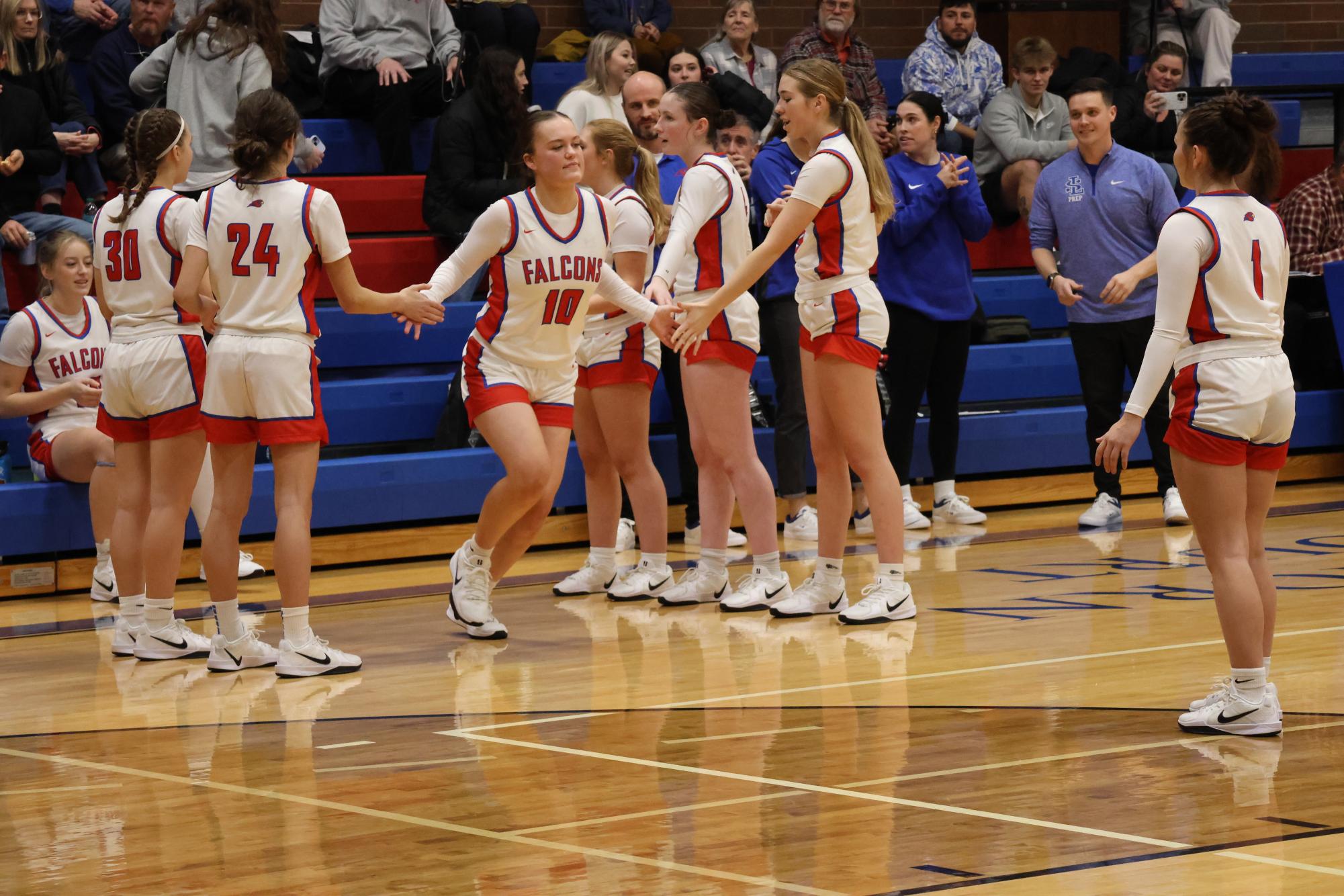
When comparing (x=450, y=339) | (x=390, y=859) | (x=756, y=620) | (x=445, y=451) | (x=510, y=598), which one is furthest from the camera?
(x=450, y=339)

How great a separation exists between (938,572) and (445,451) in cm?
230

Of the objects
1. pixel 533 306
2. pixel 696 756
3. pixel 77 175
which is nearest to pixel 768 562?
pixel 533 306

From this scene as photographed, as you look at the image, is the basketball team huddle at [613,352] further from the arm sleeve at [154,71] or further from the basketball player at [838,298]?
the arm sleeve at [154,71]

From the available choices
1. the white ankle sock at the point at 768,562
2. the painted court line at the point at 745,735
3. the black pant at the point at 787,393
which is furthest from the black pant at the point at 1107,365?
the painted court line at the point at 745,735

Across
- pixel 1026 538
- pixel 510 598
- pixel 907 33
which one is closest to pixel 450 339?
pixel 510 598

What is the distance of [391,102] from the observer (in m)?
9.31

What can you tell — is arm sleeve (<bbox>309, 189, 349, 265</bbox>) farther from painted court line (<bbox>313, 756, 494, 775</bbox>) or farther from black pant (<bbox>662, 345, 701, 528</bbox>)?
black pant (<bbox>662, 345, 701, 528</bbox>)

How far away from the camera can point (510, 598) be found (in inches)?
262

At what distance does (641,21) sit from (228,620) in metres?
6.09

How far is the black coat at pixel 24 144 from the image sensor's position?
7918 mm

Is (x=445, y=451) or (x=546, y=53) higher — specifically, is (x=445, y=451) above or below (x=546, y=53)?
below

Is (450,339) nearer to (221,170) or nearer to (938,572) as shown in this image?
(221,170)

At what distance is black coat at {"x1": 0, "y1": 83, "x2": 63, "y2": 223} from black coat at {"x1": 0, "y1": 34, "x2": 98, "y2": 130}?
28 centimetres

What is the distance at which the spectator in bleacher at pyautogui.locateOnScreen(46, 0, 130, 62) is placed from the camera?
8.95m
